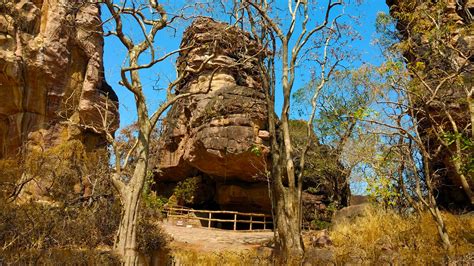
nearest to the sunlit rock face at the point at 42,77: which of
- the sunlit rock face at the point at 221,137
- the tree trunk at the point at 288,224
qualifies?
the sunlit rock face at the point at 221,137

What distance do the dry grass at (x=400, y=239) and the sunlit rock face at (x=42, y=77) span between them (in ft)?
35.0

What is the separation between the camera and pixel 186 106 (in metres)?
22.4

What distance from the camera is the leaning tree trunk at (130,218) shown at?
24.4 feet

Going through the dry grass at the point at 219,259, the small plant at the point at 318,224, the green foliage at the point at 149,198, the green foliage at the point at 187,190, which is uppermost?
the green foliage at the point at 187,190

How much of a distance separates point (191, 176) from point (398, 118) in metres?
15.9

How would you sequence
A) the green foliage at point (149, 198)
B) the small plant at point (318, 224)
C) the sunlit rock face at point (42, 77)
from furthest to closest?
the small plant at point (318, 224) → the sunlit rock face at point (42, 77) → the green foliage at point (149, 198)

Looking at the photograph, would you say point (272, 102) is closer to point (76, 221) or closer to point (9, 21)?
point (76, 221)

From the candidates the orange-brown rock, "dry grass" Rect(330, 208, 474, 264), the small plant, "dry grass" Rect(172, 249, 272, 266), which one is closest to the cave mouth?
the orange-brown rock

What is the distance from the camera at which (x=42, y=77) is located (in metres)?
17.7

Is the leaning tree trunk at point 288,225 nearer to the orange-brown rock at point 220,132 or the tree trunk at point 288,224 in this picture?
the tree trunk at point 288,224

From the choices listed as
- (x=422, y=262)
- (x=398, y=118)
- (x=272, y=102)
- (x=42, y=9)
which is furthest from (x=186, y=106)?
(x=422, y=262)

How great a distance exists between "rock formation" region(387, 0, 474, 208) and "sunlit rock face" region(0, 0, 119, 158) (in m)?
11.3

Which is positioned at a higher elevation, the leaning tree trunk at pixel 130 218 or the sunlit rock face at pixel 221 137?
the sunlit rock face at pixel 221 137

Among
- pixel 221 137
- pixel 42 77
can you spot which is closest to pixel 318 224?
pixel 221 137
